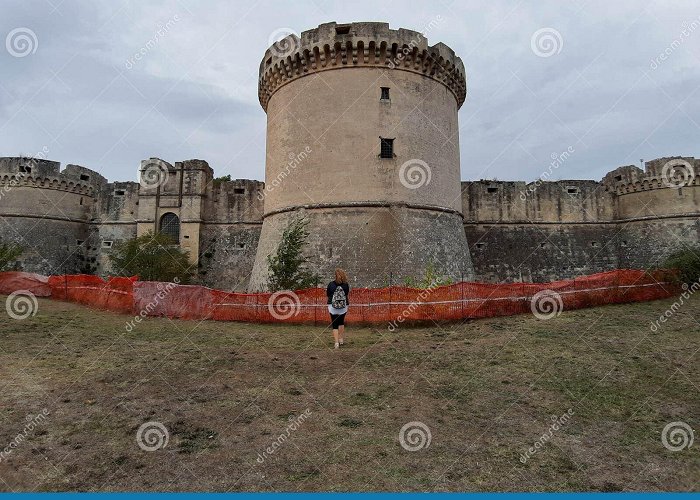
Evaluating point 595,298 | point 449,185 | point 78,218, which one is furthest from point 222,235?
point 595,298

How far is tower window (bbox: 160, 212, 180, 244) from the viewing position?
22453 millimetres

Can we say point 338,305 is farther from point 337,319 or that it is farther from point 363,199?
point 363,199

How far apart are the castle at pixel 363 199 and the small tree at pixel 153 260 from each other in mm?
1145

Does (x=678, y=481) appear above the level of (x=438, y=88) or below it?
below

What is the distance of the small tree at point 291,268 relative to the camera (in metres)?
13.7

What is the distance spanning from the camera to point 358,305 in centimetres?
1090

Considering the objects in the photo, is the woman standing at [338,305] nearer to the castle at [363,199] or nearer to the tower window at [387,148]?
the castle at [363,199]

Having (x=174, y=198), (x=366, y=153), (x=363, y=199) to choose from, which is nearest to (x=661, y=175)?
(x=366, y=153)

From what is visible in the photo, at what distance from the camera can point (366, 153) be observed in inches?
602

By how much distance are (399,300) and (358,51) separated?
1004 cm

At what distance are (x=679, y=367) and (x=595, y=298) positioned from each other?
A: 5.64 meters

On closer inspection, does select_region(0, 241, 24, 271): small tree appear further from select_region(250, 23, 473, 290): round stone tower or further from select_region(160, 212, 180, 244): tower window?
select_region(250, 23, 473, 290): round stone tower

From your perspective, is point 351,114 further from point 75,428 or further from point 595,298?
point 75,428

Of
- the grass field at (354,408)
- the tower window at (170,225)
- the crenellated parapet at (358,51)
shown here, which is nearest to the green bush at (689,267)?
the grass field at (354,408)
